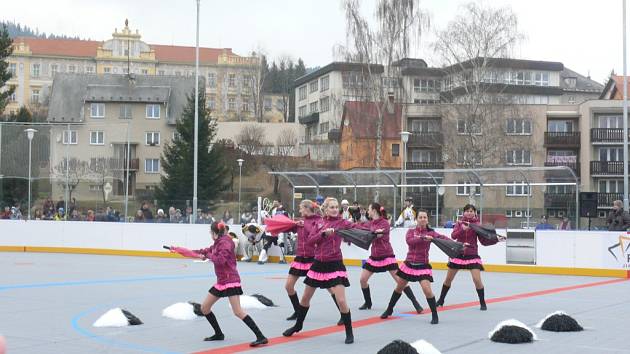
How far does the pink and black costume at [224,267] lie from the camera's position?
1080 centimetres

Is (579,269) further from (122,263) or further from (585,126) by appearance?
(585,126)

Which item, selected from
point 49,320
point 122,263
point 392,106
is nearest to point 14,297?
point 49,320

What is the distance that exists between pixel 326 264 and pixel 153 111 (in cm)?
6858

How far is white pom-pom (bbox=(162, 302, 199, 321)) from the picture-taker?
13398 millimetres

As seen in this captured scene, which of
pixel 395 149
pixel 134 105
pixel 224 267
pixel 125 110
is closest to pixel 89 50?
pixel 125 110

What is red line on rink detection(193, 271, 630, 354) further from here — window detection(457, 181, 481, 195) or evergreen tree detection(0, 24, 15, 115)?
evergreen tree detection(0, 24, 15, 115)

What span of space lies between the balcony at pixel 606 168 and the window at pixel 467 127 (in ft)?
54.0

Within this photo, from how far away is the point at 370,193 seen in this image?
97.8ft

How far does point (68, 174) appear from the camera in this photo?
3441 cm

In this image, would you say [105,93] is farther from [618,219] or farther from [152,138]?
[618,219]

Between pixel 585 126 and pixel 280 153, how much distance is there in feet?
91.9

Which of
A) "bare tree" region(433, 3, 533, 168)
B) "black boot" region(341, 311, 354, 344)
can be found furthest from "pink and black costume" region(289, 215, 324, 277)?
"bare tree" region(433, 3, 533, 168)

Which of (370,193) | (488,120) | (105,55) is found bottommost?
(370,193)

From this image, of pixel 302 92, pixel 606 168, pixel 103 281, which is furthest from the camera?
pixel 302 92
